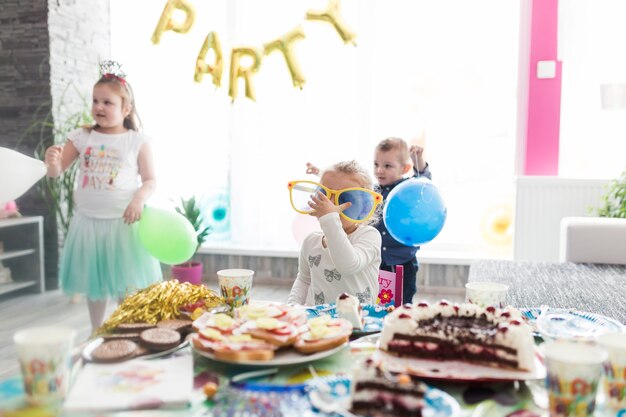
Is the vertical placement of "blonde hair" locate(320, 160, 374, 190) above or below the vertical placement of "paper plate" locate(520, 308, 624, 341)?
above

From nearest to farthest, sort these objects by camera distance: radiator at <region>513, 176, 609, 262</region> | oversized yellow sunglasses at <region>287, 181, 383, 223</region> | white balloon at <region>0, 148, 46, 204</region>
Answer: oversized yellow sunglasses at <region>287, 181, 383, 223</region> < white balloon at <region>0, 148, 46, 204</region> < radiator at <region>513, 176, 609, 262</region>

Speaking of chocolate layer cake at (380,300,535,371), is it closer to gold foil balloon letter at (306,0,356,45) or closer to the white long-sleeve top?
the white long-sleeve top

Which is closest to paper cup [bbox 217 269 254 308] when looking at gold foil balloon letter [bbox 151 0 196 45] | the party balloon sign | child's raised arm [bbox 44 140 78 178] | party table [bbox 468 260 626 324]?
party table [bbox 468 260 626 324]

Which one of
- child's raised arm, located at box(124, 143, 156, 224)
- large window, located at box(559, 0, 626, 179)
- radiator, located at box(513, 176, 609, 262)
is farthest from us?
large window, located at box(559, 0, 626, 179)

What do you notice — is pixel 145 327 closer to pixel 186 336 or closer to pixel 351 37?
pixel 186 336

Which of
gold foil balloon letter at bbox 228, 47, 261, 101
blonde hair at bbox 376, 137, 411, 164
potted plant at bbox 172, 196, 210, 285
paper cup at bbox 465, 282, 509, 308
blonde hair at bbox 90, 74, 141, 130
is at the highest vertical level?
gold foil balloon letter at bbox 228, 47, 261, 101

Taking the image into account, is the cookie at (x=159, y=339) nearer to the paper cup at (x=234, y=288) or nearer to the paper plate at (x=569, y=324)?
the paper cup at (x=234, y=288)

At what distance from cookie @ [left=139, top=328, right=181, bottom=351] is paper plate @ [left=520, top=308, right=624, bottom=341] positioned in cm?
68

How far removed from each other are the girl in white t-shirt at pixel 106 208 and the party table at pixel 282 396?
189cm

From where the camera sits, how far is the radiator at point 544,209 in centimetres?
391

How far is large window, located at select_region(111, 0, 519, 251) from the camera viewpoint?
430 cm

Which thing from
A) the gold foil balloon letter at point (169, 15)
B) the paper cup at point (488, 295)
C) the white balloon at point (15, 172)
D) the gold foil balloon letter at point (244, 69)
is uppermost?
the gold foil balloon letter at point (169, 15)

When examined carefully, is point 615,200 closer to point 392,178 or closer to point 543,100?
point 543,100

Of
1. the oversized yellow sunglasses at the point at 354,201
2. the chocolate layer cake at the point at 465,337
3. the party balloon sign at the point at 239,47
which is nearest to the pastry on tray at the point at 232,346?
the chocolate layer cake at the point at 465,337
